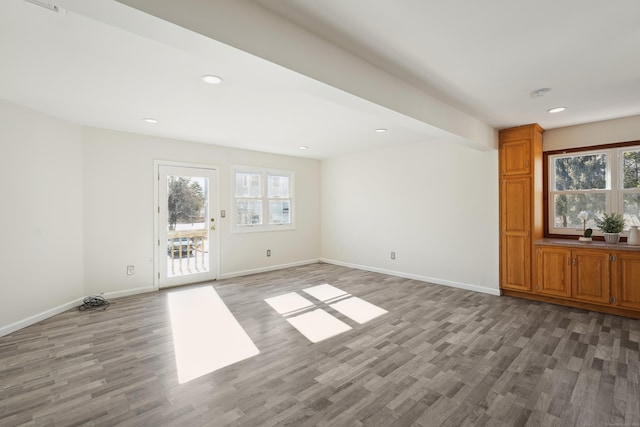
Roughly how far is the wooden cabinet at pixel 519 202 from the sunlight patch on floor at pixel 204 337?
387 cm

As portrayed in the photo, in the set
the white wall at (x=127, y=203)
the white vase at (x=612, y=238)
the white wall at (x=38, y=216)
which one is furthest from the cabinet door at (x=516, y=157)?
the white wall at (x=38, y=216)

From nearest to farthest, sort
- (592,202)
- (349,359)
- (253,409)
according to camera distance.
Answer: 1. (253,409)
2. (349,359)
3. (592,202)

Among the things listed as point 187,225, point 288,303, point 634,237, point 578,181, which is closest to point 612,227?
point 634,237

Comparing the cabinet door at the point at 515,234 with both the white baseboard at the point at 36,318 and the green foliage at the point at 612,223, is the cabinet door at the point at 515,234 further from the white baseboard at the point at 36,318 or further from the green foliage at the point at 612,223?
the white baseboard at the point at 36,318

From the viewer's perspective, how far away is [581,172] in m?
4.39

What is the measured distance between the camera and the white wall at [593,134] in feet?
13.1

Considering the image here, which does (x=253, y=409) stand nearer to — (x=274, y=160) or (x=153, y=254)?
(x=153, y=254)

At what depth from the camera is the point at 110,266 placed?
4.57 m

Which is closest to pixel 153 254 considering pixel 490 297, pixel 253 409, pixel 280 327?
pixel 280 327

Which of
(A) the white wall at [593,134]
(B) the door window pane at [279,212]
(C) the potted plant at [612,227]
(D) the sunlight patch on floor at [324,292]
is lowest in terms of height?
(D) the sunlight patch on floor at [324,292]

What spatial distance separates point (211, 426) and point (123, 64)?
110 inches

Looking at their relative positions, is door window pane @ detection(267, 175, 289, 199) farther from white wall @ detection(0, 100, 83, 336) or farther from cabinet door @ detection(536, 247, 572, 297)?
cabinet door @ detection(536, 247, 572, 297)

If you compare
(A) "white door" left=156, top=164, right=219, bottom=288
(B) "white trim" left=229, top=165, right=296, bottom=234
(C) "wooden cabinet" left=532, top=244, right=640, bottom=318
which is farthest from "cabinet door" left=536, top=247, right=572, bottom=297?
(A) "white door" left=156, top=164, right=219, bottom=288

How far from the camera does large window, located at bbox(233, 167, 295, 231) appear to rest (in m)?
6.07
